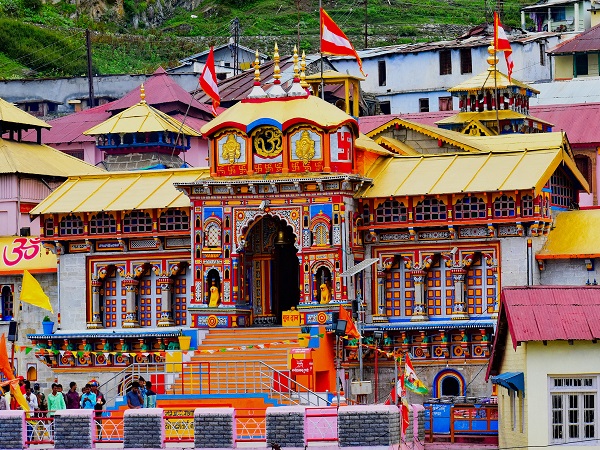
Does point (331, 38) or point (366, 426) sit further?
point (331, 38)

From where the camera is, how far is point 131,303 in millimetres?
61906

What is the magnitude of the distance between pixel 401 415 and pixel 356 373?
10064 mm

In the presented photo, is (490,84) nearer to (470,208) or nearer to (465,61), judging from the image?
(470,208)

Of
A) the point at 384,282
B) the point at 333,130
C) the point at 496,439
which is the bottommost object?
the point at 496,439

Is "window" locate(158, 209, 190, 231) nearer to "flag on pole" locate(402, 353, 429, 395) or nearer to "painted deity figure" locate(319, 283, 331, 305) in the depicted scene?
"painted deity figure" locate(319, 283, 331, 305)

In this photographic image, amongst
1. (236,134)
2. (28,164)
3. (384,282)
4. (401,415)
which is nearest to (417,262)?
(384,282)

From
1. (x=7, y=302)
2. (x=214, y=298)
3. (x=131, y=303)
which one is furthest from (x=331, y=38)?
(x=7, y=302)

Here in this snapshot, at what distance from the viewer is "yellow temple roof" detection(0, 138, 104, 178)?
237ft

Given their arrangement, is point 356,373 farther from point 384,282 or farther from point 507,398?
point 507,398

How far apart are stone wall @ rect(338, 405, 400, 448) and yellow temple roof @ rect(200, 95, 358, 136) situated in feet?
41.5

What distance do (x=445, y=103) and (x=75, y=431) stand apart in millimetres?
49394

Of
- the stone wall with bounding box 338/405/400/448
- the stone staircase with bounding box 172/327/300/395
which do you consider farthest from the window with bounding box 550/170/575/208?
the stone wall with bounding box 338/405/400/448

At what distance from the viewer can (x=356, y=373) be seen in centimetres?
5838

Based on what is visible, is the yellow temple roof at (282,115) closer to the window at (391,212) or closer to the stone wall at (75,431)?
the window at (391,212)
